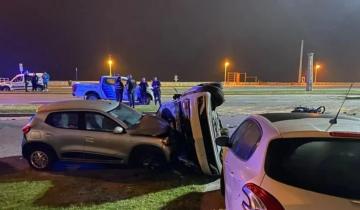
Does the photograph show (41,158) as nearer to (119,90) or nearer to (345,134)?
(345,134)

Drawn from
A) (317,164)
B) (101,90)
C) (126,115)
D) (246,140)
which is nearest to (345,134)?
(317,164)

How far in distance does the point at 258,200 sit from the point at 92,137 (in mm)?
6404

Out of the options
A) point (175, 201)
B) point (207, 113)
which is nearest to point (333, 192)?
point (175, 201)

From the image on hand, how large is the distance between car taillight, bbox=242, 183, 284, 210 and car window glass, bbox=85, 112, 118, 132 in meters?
5.99

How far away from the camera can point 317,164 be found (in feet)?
11.6

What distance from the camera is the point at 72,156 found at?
934cm

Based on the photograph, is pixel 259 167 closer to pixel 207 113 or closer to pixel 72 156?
pixel 207 113

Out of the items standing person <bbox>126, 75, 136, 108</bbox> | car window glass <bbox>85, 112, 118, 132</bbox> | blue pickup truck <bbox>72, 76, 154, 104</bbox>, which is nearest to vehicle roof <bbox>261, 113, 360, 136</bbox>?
car window glass <bbox>85, 112, 118, 132</bbox>

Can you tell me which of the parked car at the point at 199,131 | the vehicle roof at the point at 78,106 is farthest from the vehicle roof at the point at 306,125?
the vehicle roof at the point at 78,106

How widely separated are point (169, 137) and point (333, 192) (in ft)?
19.7

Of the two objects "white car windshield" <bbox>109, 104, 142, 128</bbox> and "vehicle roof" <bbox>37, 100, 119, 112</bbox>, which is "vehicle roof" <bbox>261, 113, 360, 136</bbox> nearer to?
"white car windshield" <bbox>109, 104, 142, 128</bbox>

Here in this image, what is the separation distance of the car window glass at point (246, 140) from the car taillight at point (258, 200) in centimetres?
65

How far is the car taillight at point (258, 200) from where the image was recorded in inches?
125

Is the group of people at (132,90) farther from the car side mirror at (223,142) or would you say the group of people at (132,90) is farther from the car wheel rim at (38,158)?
the car side mirror at (223,142)
